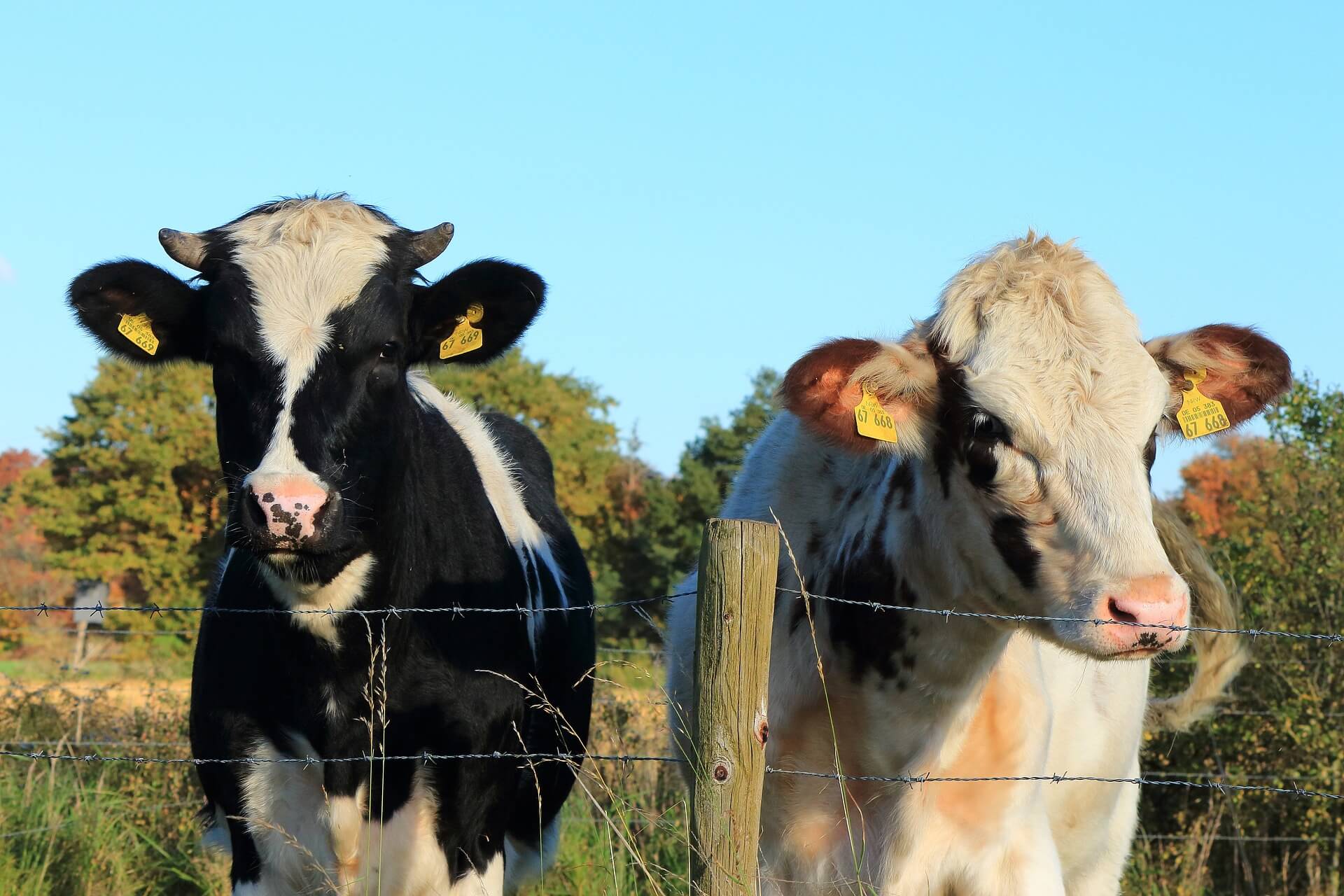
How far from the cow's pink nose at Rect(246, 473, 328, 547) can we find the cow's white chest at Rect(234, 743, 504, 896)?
3.01ft

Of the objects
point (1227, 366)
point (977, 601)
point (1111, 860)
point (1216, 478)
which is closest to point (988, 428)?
point (977, 601)

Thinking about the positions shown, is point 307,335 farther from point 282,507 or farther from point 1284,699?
point 1284,699

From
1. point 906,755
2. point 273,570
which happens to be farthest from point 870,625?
point 273,570

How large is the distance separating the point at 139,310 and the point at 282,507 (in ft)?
4.19

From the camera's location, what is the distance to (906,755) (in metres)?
3.97

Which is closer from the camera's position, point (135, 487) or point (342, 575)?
point (342, 575)

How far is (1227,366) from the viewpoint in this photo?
393 cm

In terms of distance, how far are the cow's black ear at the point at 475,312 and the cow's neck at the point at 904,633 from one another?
1.38m

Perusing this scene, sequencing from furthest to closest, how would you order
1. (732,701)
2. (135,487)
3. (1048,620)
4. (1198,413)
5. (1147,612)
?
(135,487)
(1198,413)
(1048,620)
(1147,612)
(732,701)

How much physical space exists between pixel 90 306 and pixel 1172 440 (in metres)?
3.38

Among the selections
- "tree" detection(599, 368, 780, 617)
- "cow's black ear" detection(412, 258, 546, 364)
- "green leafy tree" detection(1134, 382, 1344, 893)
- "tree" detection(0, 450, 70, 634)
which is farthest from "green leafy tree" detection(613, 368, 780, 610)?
"cow's black ear" detection(412, 258, 546, 364)

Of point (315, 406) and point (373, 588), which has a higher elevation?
point (315, 406)

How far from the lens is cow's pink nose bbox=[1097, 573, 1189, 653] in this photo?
9.87ft

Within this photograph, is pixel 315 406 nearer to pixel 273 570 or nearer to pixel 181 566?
pixel 273 570
